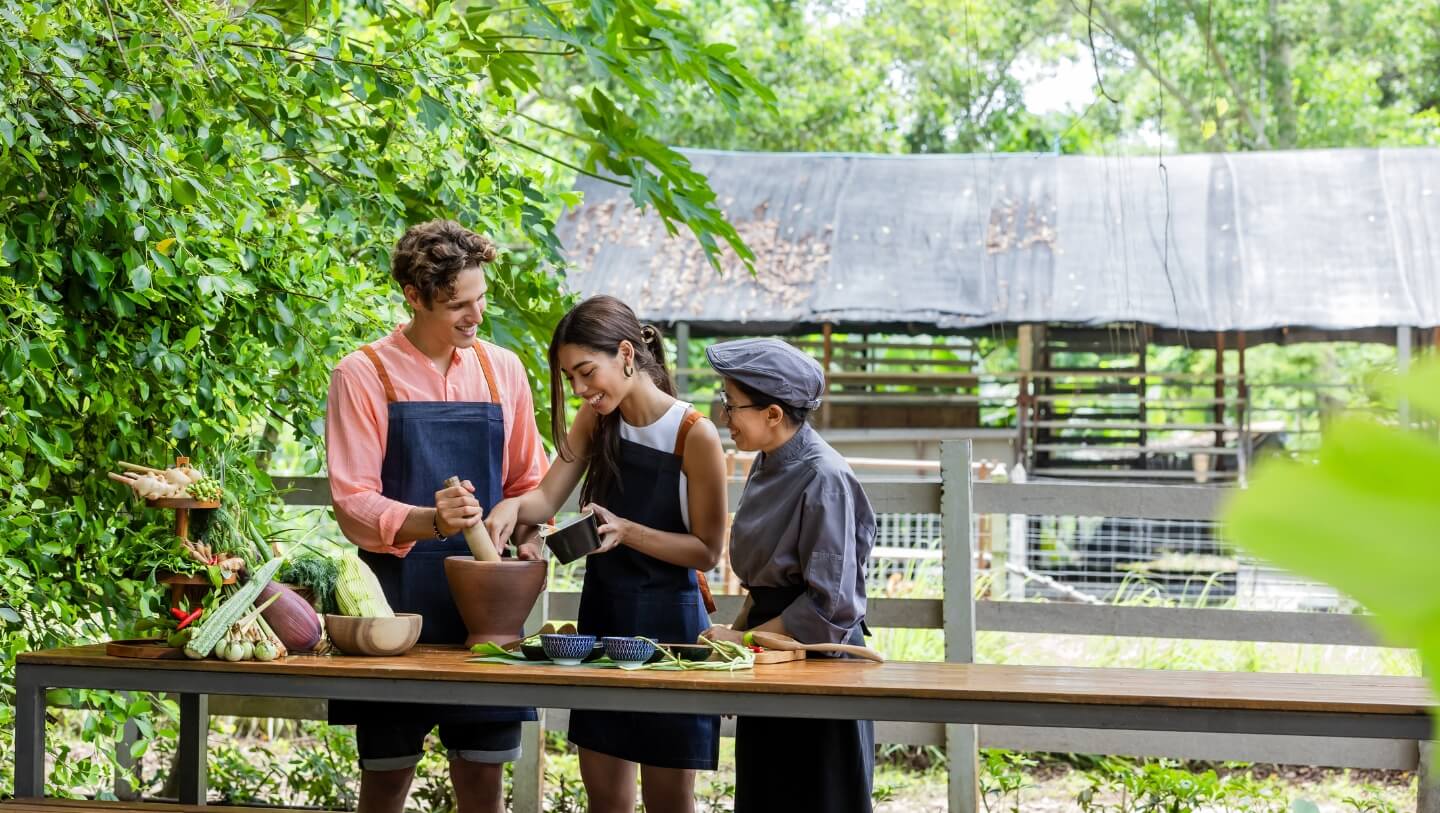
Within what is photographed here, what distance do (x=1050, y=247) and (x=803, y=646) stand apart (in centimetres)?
1185

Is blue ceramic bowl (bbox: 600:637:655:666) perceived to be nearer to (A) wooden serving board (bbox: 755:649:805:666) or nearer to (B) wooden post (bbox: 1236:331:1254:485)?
(A) wooden serving board (bbox: 755:649:805:666)

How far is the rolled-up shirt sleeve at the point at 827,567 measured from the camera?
2.41m

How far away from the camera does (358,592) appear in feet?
8.00

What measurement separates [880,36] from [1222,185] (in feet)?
21.8

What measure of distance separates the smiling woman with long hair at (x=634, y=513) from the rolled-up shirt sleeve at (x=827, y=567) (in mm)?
166

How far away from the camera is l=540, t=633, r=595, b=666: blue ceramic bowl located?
2.33m

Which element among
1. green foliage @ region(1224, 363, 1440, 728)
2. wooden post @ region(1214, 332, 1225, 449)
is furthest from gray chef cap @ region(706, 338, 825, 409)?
wooden post @ region(1214, 332, 1225, 449)

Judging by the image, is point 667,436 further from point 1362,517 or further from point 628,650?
point 1362,517

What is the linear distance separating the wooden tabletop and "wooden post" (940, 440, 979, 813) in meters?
1.23

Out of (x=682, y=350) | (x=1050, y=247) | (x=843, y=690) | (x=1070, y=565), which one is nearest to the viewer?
(x=843, y=690)

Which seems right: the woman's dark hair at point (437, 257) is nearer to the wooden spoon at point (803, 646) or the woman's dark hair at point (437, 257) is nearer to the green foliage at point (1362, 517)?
the wooden spoon at point (803, 646)

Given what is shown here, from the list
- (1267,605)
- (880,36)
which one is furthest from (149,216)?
(880,36)

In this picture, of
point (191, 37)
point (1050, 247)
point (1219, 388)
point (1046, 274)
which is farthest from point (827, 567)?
point (1219, 388)

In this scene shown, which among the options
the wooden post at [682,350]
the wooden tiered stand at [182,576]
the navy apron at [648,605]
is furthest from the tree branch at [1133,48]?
the wooden post at [682,350]
